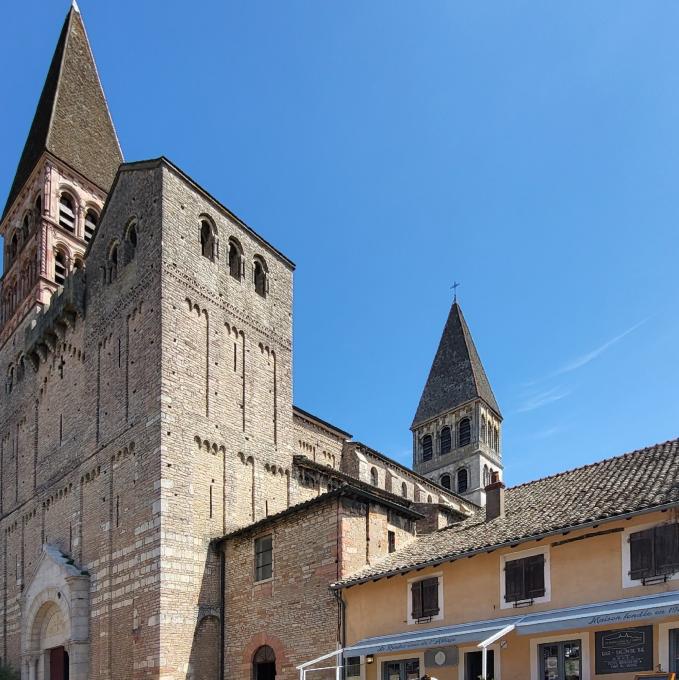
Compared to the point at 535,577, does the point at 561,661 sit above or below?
below

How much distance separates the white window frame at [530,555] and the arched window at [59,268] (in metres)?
27.5

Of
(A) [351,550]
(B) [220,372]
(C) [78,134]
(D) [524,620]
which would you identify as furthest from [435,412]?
(D) [524,620]

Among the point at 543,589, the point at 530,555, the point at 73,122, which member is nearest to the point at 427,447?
the point at 73,122

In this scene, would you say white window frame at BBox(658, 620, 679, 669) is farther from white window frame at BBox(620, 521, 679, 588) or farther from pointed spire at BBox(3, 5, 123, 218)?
pointed spire at BBox(3, 5, 123, 218)

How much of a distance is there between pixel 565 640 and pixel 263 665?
397 inches

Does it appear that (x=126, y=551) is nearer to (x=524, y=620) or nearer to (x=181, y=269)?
(x=181, y=269)

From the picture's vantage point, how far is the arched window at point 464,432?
6248 centimetres

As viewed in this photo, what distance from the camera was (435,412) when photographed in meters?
65.6

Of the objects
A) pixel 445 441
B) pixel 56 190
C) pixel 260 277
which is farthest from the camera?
pixel 445 441

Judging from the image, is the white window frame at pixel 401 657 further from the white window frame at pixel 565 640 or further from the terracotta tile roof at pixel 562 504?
the white window frame at pixel 565 640

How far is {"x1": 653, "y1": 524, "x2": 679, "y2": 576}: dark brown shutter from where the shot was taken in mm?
15009

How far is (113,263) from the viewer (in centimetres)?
3000

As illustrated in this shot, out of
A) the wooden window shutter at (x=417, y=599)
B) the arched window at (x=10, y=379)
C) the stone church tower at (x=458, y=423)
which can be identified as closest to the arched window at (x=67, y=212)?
the arched window at (x=10, y=379)

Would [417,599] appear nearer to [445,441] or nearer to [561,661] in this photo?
[561,661]
